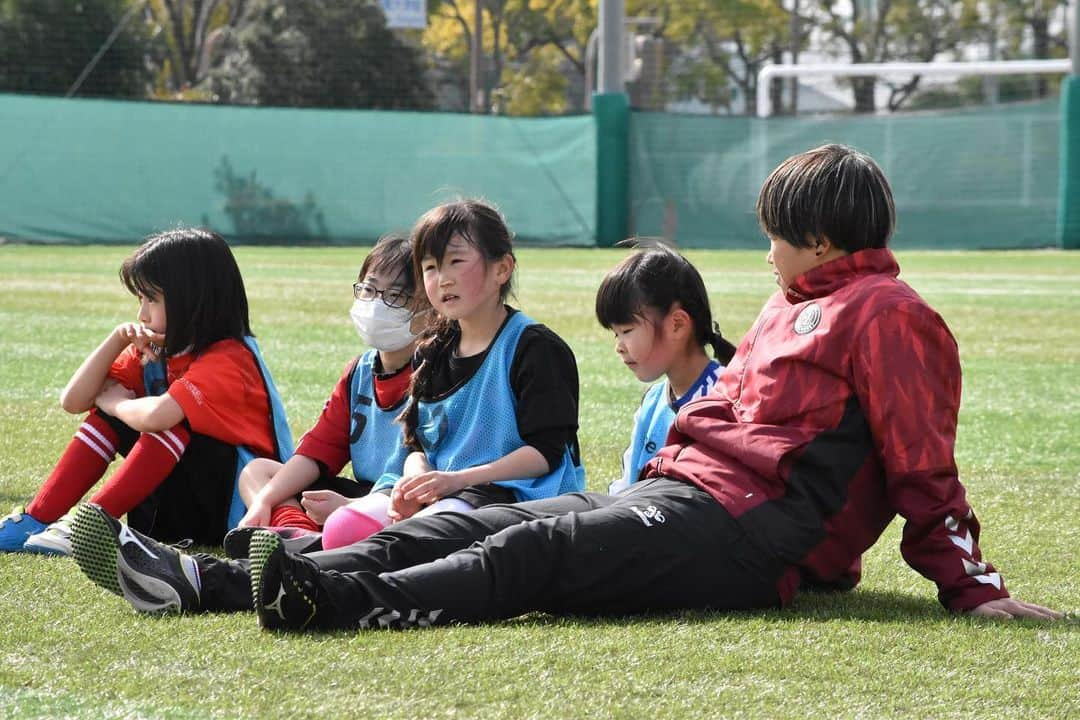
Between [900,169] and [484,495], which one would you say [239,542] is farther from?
[900,169]

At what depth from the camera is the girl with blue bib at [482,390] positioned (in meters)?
3.62

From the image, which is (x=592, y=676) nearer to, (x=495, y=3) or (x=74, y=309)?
(x=74, y=309)

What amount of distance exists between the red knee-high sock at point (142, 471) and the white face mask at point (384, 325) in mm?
567

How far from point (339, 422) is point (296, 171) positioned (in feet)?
54.9

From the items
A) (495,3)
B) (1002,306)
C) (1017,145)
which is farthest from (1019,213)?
(495,3)

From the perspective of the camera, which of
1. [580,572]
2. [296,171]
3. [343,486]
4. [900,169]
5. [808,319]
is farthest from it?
[900,169]

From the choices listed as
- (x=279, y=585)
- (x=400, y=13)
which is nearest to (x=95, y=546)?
(x=279, y=585)

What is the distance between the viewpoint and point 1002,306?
12.2 metres

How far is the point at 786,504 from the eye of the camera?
10.2 feet

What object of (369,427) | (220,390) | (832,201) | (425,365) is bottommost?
(369,427)

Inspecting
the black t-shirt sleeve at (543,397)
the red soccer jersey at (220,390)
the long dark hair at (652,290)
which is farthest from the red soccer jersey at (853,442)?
the red soccer jersey at (220,390)

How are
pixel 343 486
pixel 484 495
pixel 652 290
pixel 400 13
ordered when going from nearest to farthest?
pixel 484 495 < pixel 652 290 < pixel 343 486 < pixel 400 13

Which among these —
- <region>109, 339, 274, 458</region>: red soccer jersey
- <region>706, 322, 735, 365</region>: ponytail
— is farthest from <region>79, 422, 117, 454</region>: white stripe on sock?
<region>706, 322, 735, 365</region>: ponytail

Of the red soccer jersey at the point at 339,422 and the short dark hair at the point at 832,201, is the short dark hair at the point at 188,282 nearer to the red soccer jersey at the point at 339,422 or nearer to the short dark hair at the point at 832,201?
the red soccer jersey at the point at 339,422
